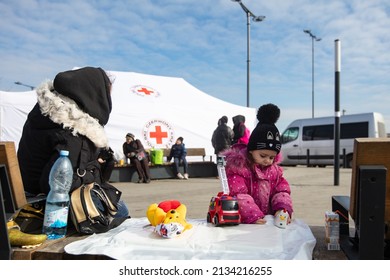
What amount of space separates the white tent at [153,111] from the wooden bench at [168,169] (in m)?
0.34

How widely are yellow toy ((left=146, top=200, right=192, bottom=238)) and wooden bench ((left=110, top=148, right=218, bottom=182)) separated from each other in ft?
24.6

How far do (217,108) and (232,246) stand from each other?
10.2 meters

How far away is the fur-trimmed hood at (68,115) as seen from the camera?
2.18 metres

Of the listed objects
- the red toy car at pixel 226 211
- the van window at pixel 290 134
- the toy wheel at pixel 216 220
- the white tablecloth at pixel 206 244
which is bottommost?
the white tablecloth at pixel 206 244

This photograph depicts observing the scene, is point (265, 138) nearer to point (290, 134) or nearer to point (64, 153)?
point (64, 153)

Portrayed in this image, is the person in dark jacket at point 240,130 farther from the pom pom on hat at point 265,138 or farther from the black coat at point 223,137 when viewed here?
the pom pom on hat at point 265,138

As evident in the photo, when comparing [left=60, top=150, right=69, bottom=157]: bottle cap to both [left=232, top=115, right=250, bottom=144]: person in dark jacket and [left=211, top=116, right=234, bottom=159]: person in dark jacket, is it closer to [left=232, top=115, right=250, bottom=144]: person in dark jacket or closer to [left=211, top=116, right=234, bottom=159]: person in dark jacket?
[left=232, top=115, right=250, bottom=144]: person in dark jacket

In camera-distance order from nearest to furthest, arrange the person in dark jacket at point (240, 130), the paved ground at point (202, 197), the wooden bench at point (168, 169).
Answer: the paved ground at point (202, 197), the person in dark jacket at point (240, 130), the wooden bench at point (168, 169)

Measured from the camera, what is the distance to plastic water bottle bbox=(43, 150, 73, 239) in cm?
208

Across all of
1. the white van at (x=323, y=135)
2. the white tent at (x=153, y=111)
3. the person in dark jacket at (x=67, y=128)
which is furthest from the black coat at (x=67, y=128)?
the white van at (x=323, y=135)

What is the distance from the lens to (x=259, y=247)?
6.16 feet

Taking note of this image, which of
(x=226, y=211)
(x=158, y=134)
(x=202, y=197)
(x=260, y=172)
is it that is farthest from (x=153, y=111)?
(x=226, y=211)

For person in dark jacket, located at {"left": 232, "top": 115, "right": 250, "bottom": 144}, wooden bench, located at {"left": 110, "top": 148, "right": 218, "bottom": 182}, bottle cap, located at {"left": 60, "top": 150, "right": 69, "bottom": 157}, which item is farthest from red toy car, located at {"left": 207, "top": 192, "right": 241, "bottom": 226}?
wooden bench, located at {"left": 110, "top": 148, "right": 218, "bottom": 182}
